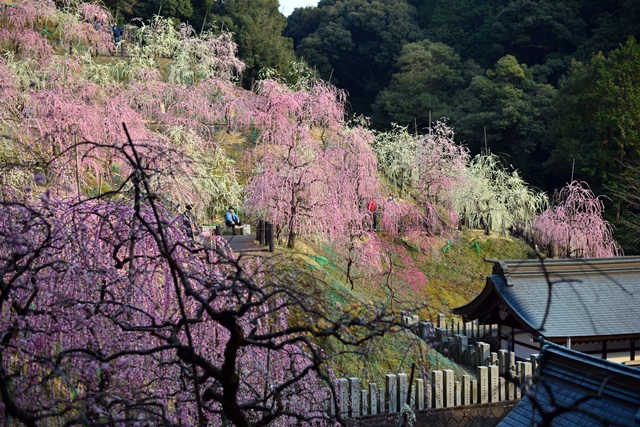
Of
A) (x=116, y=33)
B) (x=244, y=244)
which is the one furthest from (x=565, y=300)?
(x=116, y=33)

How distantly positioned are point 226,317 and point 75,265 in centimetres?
193

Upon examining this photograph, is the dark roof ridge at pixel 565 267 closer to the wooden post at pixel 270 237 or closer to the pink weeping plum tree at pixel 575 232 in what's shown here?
the wooden post at pixel 270 237

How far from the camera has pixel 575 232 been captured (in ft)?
69.5

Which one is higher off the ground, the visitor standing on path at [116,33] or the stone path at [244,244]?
the visitor standing on path at [116,33]

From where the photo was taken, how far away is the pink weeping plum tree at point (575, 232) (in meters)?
21.1

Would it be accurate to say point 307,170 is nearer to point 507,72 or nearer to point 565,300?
point 565,300

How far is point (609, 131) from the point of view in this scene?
25125mm

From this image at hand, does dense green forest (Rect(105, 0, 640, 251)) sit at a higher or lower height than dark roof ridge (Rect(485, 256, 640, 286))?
higher

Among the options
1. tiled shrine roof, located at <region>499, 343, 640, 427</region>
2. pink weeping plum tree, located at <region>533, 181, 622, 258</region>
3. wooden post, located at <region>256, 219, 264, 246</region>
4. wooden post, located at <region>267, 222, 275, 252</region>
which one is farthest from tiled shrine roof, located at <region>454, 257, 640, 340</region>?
pink weeping plum tree, located at <region>533, 181, 622, 258</region>

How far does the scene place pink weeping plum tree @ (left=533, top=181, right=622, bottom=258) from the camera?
2112 cm

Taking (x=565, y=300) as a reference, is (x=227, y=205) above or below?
above

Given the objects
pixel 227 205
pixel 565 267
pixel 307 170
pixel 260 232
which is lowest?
pixel 565 267

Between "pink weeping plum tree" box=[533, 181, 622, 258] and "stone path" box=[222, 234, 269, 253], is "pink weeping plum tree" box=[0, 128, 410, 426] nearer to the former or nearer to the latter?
"stone path" box=[222, 234, 269, 253]

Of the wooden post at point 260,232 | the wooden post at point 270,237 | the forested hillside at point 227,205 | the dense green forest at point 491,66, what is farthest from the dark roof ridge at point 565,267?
the dense green forest at point 491,66
